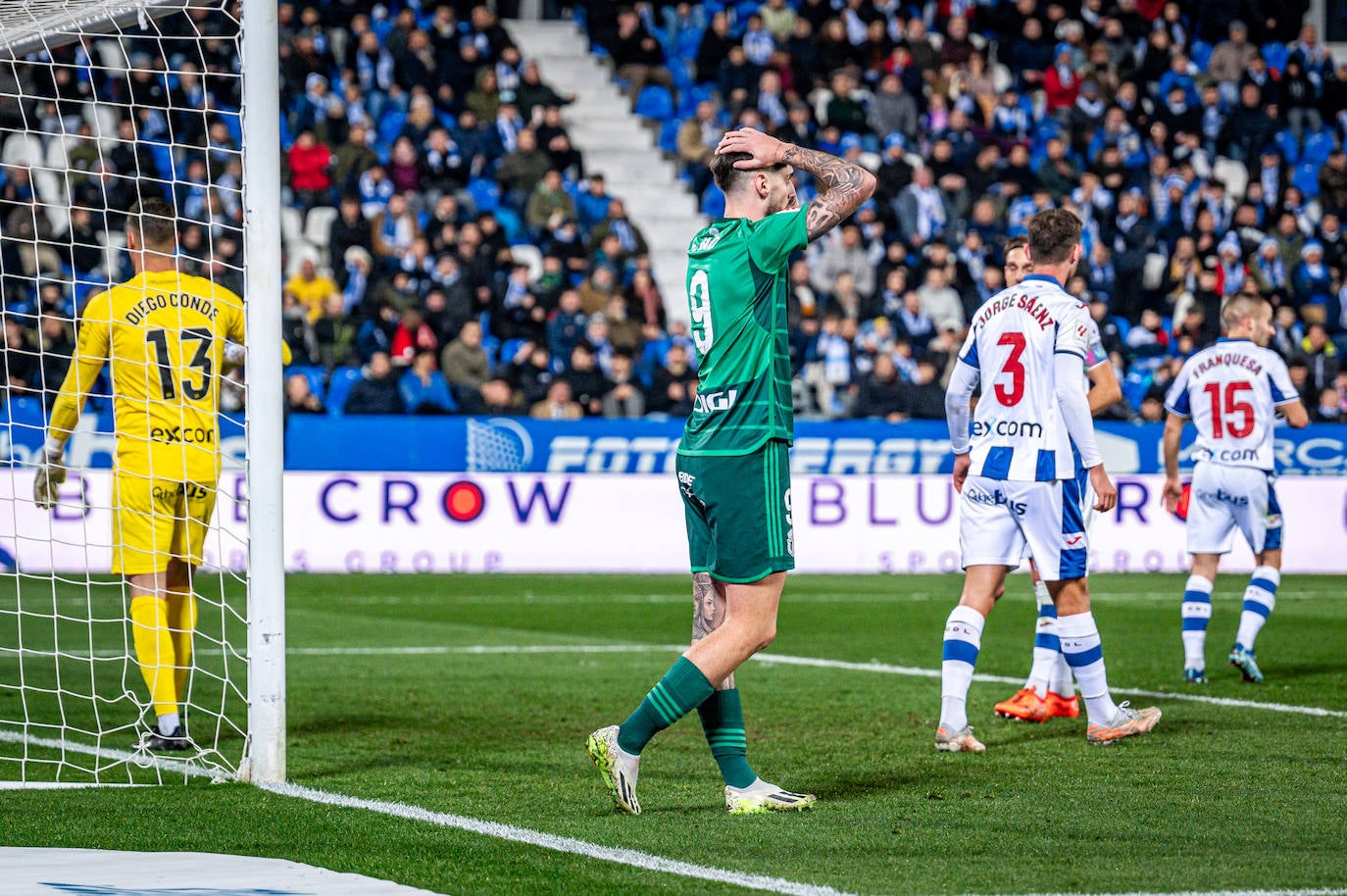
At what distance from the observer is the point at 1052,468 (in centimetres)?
726

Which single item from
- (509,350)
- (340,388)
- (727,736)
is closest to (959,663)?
(727,736)

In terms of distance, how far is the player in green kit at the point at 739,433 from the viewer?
541 cm

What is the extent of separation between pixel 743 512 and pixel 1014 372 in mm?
2318

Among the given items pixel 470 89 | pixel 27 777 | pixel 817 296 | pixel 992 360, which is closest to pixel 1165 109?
pixel 817 296

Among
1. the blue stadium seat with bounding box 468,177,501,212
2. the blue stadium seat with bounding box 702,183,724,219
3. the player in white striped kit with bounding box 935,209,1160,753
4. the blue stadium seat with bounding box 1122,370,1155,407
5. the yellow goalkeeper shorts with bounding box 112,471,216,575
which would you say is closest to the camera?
the yellow goalkeeper shorts with bounding box 112,471,216,575

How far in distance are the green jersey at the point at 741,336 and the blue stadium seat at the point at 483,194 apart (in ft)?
51.7

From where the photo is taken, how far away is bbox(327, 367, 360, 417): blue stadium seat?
57.1 ft

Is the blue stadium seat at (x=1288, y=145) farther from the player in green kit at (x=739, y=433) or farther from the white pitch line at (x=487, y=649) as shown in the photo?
the player in green kit at (x=739, y=433)

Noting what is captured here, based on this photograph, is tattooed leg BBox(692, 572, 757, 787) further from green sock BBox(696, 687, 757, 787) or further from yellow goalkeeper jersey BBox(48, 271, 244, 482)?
yellow goalkeeper jersey BBox(48, 271, 244, 482)

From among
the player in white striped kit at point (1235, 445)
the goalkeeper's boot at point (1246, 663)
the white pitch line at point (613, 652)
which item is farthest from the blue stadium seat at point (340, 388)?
the goalkeeper's boot at point (1246, 663)

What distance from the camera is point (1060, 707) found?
8.24 metres

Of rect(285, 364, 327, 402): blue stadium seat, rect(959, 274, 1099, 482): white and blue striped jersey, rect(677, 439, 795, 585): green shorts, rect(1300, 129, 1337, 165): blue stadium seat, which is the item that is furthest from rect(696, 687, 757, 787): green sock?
rect(1300, 129, 1337, 165): blue stadium seat

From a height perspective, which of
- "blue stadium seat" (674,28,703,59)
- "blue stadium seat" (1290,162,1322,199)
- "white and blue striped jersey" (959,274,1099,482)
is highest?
"blue stadium seat" (674,28,703,59)

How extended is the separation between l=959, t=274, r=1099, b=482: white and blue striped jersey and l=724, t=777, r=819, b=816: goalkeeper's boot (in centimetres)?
213
